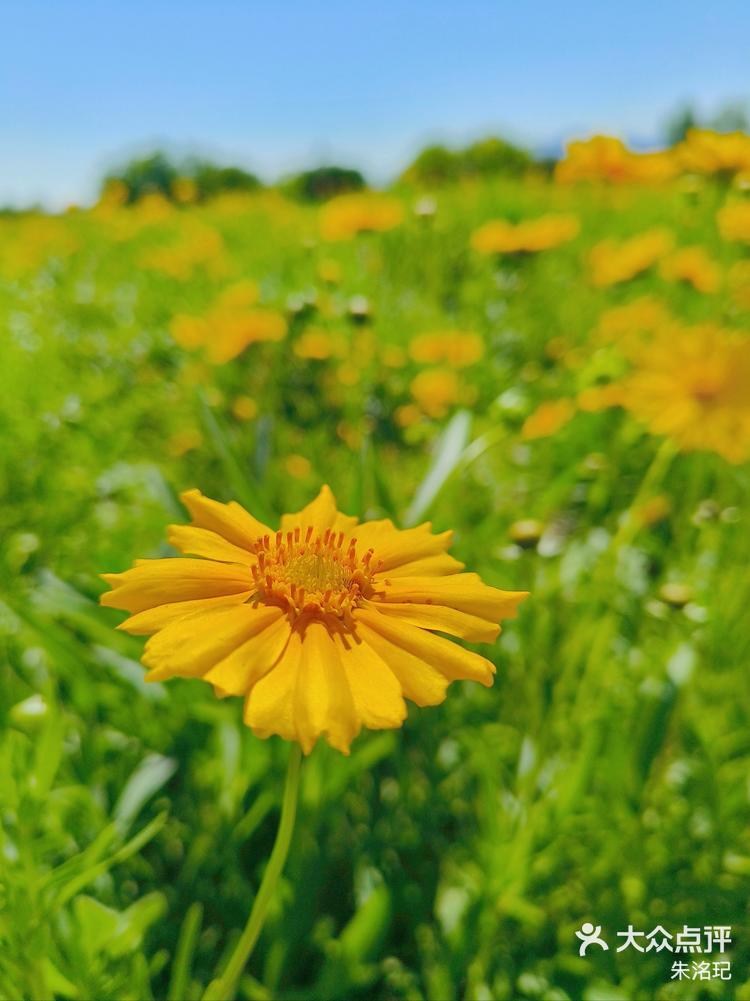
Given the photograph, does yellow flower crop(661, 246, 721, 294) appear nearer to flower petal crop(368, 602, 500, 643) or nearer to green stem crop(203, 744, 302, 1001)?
flower petal crop(368, 602, 500, 643)

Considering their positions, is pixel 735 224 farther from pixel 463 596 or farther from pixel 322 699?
pixel 322 699

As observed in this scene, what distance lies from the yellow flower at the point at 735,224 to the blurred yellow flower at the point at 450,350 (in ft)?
1.51

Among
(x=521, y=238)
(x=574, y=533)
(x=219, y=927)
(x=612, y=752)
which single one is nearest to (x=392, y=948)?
(x=219, y=927)

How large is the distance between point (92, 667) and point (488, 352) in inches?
50.2

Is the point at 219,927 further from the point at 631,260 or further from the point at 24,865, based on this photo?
the point at 631,260

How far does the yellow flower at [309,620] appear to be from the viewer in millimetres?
381

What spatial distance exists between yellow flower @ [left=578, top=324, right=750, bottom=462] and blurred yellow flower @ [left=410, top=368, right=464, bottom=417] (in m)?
0.31

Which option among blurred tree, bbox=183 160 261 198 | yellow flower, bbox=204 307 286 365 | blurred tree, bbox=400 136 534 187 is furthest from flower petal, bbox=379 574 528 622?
blurred tree, bbox=183 160 261 198

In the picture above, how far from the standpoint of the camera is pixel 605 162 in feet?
6.18

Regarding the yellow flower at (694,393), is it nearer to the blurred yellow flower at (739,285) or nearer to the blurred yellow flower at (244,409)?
the blurred yellow flower at (739,285)

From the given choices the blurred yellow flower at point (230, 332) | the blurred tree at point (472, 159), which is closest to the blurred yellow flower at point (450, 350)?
Result: the blurred yellow flower at point (230, 332)

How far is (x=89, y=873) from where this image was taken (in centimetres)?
49

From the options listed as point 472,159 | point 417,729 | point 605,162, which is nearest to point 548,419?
point 417,729

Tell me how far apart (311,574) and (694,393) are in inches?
30.4
